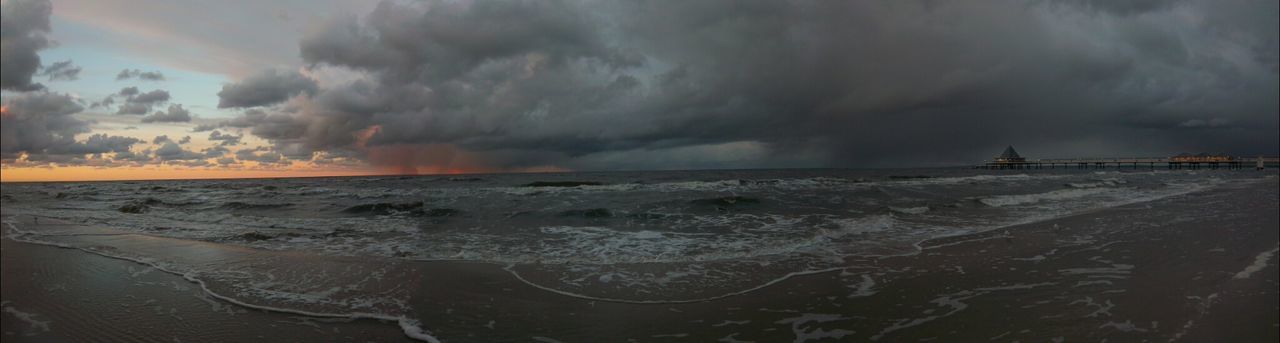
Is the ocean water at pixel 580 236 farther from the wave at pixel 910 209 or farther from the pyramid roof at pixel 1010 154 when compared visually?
the pyramid roof at pixel 1010 154

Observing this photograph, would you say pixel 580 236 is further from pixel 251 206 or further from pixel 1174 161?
pixel 1174 161

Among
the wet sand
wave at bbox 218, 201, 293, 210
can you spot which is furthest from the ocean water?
the wet sand

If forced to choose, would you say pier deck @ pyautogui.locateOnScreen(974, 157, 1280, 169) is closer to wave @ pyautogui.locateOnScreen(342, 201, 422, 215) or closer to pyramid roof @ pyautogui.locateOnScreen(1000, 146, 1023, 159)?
pyramid roof @ pyautogui.locateOnScreen(1000, 146, 1023, 159)

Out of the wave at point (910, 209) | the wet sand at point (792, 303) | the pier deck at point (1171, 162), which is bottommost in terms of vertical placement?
the wet sand at point (792, 303)

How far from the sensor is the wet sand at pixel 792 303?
16.2 ft

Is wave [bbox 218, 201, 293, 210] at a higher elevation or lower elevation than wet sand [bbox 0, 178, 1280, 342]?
higher

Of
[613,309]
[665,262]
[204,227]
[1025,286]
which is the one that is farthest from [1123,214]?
[204,227]

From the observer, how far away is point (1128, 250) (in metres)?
9.23

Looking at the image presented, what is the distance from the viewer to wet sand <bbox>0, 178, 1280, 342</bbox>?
4.94 meters

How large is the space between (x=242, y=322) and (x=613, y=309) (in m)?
3.72

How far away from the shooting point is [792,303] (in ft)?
20.0

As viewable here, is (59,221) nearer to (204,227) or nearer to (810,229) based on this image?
(204,227)

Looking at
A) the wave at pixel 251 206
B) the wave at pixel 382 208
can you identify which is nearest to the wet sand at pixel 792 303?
the wave at pixel 382 208

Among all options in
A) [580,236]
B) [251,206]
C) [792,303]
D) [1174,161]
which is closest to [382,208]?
[251,206]
